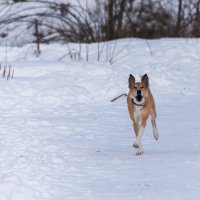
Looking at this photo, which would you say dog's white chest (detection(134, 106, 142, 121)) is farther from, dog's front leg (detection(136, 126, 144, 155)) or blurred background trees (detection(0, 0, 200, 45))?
blurred background trees (detection(0, 0, 200, 45))

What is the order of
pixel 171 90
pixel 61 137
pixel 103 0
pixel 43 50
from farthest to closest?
pixel 103 0 → pixel 43 50 → pixel 171 90 → pixel 61 137

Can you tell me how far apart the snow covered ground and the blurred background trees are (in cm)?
185

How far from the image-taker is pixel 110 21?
683 inches

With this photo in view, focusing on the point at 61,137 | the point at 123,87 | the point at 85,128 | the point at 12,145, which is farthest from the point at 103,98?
the point at 12,145

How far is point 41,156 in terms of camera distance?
682cm

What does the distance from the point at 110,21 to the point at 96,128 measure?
898 cm

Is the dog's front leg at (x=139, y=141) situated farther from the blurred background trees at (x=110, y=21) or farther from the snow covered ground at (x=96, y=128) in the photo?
the blurred background trees at (x=110, y=21)

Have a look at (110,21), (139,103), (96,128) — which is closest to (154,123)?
(139,103)

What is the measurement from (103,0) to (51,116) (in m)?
8.94

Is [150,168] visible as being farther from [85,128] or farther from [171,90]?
[171,90]

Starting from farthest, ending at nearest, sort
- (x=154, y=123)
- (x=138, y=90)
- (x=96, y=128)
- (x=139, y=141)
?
(x=96, y=128)
(x=154, y=123)
(x=139, y=141)
(x=138, y=90)

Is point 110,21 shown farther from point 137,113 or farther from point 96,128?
point 137,113

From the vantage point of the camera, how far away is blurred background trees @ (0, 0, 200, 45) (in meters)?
17.2

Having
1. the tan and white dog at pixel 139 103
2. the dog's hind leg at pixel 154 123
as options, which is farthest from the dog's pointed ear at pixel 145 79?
the dog's hind leg at pixel 154 123
